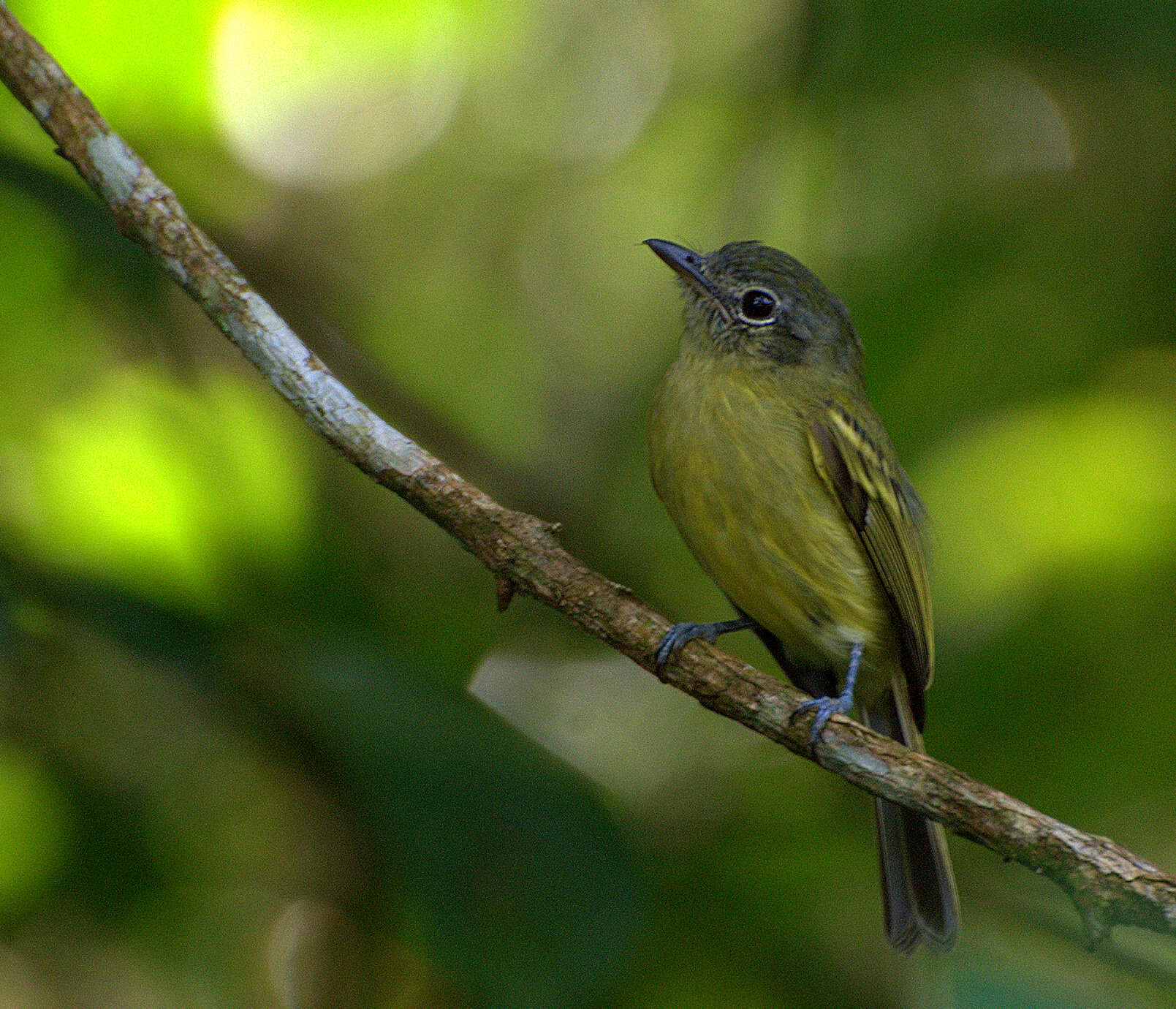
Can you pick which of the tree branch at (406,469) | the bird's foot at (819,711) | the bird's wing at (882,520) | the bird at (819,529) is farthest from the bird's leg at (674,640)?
the bird's wing at (882,520)

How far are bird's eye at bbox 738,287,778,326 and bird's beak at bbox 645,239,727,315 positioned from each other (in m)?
0.09

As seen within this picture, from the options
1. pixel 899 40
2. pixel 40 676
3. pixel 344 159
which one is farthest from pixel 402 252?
pixel 40 676

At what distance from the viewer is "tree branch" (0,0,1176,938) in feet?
7.19

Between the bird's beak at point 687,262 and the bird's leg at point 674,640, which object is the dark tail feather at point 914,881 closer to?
the bird's leg at point 674,640

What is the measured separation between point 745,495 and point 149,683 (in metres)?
1.48

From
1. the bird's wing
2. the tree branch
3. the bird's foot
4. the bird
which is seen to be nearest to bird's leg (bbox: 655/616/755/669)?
the tree branch

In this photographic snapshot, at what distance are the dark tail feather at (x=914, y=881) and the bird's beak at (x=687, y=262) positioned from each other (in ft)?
4.55

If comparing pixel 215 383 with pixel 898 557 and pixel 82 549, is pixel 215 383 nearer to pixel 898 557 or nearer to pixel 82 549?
pixel 82 549

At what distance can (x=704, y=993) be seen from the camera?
8.70ft

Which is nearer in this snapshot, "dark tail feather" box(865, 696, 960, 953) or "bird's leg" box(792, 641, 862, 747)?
"bird's leg" box(792, 641, 862, 747)

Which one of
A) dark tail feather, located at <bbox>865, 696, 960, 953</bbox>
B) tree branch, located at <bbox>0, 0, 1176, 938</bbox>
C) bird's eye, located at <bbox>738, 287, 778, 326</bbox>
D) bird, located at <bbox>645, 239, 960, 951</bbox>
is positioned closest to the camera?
tree branch, located at <bbox>0, 0, 1176, 938</bbox>

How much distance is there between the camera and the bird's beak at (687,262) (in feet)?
11.0

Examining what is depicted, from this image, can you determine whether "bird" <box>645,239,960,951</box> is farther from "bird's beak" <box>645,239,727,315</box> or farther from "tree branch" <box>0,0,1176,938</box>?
"tree branch" <box>0,0,1176,938</box>

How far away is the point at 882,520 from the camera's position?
9.70 ft
